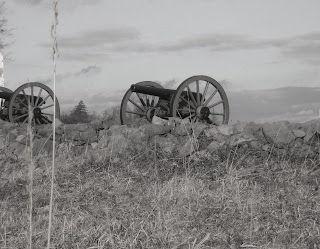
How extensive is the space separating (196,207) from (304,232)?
1018 mm

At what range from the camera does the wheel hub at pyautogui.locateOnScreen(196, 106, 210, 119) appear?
10016 mm

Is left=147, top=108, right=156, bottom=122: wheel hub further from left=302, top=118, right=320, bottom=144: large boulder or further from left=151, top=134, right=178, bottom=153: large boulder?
left=302, top=118, right=320, bottom=144: large boulder

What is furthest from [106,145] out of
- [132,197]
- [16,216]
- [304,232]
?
[304,232]

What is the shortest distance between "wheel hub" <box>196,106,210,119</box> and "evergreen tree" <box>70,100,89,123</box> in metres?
14.5

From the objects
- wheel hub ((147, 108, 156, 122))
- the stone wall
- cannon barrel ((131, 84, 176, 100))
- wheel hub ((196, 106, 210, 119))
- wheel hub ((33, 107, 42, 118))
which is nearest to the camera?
the stone wall

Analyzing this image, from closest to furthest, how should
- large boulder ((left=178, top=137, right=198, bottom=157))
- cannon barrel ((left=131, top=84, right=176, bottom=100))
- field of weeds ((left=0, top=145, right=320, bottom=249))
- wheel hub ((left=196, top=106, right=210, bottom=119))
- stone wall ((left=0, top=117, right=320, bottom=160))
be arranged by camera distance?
field of weeds ((left=0, top=145, right=320, bottom=249)), large boulder ((left=178, top=137, right=198, bottom=157)), stone wall ((left=0, top=117, right=320, bottom=160)), wheel hub ((left=196, top=106, right=210, bottom=119)), cannon barrel ((left=131, top=84, right=176, bottom=100))

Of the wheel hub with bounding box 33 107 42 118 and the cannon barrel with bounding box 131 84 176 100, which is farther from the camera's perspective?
the wheel hub with bounding box 33 107 42 118

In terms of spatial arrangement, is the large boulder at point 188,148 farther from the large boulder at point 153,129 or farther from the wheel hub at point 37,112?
the wheel hub at point 37,112

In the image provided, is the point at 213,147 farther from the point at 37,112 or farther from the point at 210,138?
the point at 37,112

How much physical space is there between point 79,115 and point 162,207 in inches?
831

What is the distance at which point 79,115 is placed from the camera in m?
25.1

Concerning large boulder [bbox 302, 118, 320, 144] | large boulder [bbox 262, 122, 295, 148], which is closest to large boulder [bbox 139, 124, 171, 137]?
large boulder [bbox 262, 122, 295, 148]

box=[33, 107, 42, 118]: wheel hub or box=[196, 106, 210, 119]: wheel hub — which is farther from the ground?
box=[196, 106, 210, 119]: wheel hub

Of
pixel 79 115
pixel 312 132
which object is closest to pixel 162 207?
pixel 312 132
